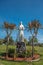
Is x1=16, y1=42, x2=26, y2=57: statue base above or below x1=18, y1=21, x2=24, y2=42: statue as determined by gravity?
below

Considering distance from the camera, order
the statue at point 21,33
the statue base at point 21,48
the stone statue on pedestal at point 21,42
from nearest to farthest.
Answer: the statue base at point 21,48, the stone statue on pedestal at point 21,42, the statue at point 21,33

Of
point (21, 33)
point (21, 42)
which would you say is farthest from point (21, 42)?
point (21, 33)

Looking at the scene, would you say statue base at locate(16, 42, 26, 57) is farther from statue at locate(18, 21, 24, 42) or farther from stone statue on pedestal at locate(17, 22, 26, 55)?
statue at locate(18, 21, 24, 42)

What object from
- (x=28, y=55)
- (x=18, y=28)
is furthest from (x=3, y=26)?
(x=28, y=55)

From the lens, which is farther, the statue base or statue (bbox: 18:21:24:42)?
statue (bbox: 18:21:24:42)

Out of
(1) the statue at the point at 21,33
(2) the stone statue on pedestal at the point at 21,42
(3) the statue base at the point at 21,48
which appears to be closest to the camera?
(3) the statue base at the point at 21,48

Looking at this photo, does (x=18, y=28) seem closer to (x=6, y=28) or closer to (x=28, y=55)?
(x=6, y=28)

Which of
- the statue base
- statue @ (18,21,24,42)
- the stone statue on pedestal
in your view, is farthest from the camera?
statue @ (18,21,24,42)

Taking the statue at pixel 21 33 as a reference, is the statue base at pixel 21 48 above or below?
below

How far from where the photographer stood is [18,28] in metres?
22.0

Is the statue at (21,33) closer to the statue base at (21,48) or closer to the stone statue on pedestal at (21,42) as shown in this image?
the stone statue on pedestal at (21,42)

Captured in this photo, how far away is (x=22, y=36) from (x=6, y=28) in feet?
8.87

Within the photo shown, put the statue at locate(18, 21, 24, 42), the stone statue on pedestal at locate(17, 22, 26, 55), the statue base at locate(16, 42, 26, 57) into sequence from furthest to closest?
the statue at locate(18, 21, 24, 42) < the stone statue on pedestal at locate(17, 22, 26, 55) < the statue base at locate(16, 42, 26, 57)

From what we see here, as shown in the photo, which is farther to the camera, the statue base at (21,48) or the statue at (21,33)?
the statue at (21,33)
